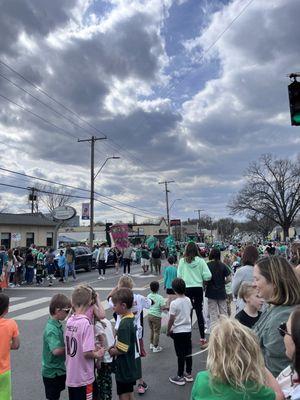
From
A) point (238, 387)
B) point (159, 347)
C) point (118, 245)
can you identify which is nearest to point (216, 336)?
point (238, 387)

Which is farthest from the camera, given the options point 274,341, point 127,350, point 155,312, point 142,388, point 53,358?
point 155,312

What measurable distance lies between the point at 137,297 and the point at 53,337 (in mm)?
1863

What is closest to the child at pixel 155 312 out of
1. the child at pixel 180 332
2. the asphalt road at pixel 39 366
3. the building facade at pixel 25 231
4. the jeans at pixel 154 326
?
the jeans at pixel 154 326

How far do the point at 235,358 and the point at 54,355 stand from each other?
7.56ft

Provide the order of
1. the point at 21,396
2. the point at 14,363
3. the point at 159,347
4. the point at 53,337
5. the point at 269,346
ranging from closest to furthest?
the point at 269,346
the point at 53,337
the point at 21,396
the point at 14,363
the point at 159,347

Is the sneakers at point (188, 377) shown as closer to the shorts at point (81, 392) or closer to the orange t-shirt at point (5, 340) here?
the shorts at point (81, 392)

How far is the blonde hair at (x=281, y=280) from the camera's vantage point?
8.86ft

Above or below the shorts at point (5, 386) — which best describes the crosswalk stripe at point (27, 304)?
below

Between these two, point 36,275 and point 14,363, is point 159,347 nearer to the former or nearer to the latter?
point 14,363

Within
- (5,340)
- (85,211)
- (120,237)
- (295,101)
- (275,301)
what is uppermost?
(85,211)

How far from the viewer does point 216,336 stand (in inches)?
81.3

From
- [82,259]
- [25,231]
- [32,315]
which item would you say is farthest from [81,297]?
[25,231]

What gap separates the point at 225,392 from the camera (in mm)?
1966

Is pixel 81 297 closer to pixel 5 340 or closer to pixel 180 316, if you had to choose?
pixel 5 340
